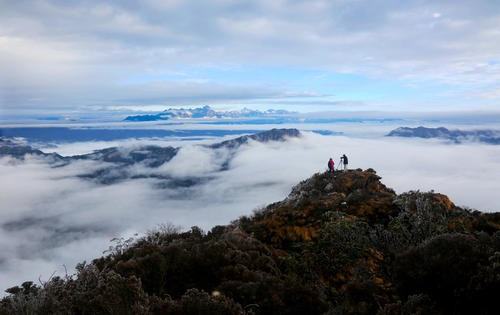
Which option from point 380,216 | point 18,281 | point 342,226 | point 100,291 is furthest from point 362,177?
point 18,281

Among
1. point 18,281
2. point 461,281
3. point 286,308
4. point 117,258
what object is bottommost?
point 18,281

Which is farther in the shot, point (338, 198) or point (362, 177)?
point (362, 177)

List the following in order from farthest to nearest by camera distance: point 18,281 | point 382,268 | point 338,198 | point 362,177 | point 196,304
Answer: point 18,281 < point 362,177 < point 338,198 < point 382,268 < point 196,304

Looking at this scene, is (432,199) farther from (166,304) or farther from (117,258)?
(166,304)

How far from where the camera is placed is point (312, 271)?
44.1 feet

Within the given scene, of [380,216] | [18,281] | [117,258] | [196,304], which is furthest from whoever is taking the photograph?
[18,281]

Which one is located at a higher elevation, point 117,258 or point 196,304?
point 196,304

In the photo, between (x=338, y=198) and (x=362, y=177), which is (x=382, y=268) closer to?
(x=338, y=198)

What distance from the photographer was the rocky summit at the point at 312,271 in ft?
26.7

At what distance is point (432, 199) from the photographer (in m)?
20.5

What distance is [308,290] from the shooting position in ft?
33.6

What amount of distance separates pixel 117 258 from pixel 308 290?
802cm

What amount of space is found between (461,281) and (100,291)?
7309 mm

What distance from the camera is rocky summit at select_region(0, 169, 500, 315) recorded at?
813 centimetres
